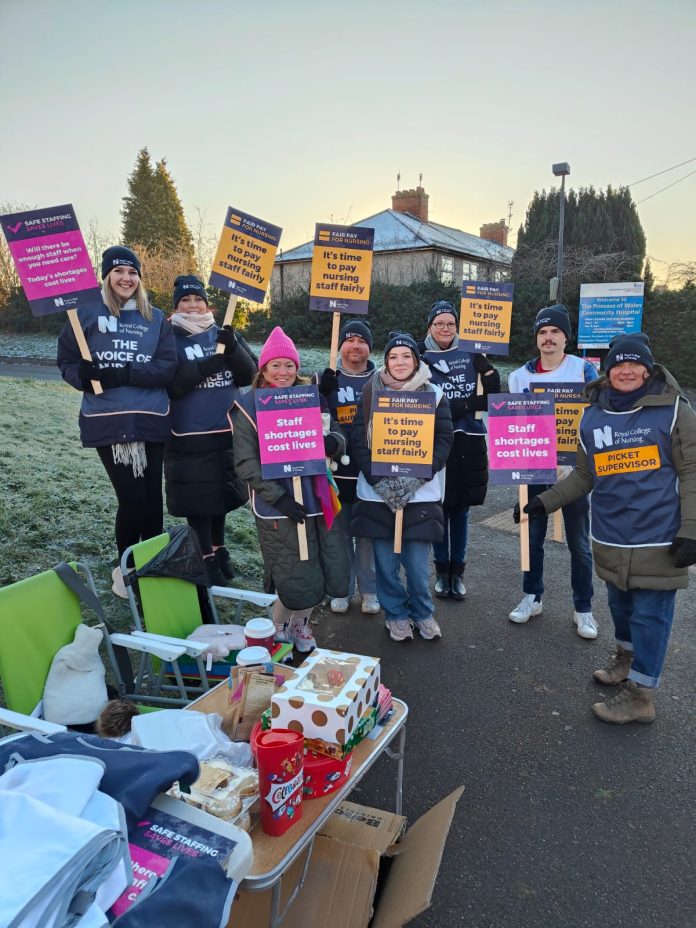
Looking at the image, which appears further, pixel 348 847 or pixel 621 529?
pixel 621 529

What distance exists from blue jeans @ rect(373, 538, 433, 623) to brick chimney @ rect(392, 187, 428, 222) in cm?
2841

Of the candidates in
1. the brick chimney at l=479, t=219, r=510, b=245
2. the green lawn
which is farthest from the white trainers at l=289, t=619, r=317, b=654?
the brick chimney at l=479, t=219, r=510, b=245

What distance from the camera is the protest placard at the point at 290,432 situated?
11.5ft

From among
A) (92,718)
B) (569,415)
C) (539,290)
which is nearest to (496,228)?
(539,290)

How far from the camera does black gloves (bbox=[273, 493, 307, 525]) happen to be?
139 inches

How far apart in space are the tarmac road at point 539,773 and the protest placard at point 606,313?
6.91 m

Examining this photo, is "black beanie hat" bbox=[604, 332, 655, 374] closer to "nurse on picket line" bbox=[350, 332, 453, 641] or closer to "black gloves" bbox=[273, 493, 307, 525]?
"nurse on picket line" bbox=[350, 332, 453, 641]

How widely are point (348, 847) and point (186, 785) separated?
2.90 feet

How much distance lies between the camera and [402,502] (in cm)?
398

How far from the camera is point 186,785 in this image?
1.58 m

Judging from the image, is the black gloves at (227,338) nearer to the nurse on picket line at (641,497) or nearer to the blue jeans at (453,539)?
the blue jeans at (453,539)

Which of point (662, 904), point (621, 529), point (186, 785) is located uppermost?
point (621, 529)

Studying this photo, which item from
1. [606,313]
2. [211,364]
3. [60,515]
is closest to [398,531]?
[211,364]

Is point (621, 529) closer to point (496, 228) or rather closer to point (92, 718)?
point (92, 718)
